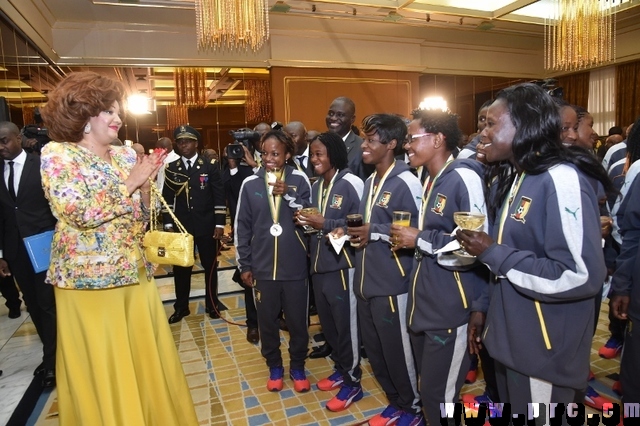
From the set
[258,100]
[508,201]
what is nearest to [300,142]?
[508,201]

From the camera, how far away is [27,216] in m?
3.34

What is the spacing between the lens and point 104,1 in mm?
6203

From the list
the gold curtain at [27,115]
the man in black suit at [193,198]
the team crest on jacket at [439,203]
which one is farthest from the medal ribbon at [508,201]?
the gold curtain at [27,115]

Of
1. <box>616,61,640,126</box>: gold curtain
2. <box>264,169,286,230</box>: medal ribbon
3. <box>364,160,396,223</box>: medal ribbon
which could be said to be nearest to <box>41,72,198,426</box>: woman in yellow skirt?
<box>264,169,286,230</box>: medal ribbon

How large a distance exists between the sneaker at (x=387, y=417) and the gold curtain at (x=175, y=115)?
264 inches

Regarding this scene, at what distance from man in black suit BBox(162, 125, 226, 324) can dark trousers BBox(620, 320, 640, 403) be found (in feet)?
11.5

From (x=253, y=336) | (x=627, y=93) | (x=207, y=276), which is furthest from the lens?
(x=627, y=93)

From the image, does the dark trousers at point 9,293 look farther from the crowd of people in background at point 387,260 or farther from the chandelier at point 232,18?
the chandelier at point 232,18

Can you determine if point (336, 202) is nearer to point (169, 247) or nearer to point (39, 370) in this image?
point (169, 247)

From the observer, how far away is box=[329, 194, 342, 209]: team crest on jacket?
2787 mm

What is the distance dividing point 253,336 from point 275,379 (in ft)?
3.02

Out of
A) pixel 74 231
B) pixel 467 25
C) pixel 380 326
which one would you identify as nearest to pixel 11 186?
pixel 74 231

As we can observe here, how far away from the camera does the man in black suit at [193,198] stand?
4410 millimetres

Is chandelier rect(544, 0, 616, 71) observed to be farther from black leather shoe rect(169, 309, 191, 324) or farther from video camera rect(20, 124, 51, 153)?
video camera rect(20, 124, 51, 153)
